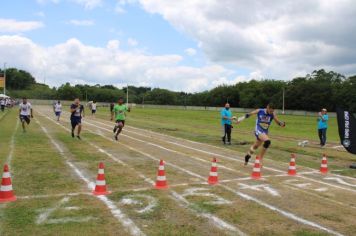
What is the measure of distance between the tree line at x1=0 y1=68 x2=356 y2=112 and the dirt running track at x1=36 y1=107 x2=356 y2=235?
79002mm

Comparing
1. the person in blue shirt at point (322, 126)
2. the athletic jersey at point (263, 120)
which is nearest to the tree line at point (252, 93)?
the person in blue shirt at point (322, 126)

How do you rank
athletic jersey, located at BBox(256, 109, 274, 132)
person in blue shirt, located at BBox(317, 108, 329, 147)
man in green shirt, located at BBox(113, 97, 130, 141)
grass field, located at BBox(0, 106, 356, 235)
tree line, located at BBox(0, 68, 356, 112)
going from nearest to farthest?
grass field, located at BBox(0, 106, 356, 235) → athletic jersey, located at BBox(256, 109, 274, 132) → man in green shirt, located at BBox(113, 97, 130, 141) → person in blue shirt, located at BBox(317, 108, 329, 147) → tree line, located at BBox(0, 68, 356, 112)

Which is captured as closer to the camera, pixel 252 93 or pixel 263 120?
pixel 263 120

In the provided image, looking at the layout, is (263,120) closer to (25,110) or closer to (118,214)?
(118,214)

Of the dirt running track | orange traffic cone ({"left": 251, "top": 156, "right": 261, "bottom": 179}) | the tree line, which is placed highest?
the tree line

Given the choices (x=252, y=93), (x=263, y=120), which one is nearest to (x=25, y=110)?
(x=263, y=120)

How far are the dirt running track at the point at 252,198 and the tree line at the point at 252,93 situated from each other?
79.0 m

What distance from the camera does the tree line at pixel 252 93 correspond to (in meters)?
100

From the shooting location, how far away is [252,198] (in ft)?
25.8

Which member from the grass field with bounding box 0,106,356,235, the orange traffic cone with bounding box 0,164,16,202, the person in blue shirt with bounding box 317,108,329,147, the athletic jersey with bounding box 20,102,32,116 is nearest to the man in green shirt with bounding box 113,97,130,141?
the athletic jersey with bounding box 20,102,32,116

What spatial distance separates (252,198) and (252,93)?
116708 mm

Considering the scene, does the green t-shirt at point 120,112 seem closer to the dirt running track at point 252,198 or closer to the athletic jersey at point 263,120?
the dirt running track at point 252,198

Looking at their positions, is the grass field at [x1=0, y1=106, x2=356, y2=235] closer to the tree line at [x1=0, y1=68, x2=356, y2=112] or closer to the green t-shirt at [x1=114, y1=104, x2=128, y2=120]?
the green t-shirt at [x1=114, y1=104, x2=128, y2=120]

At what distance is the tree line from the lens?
10031 centimetres
